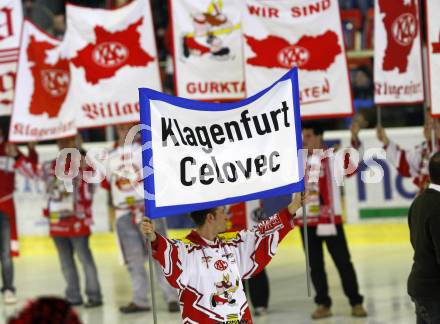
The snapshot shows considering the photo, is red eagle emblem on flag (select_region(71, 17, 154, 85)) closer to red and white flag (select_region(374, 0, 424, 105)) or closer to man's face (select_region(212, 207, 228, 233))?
red and white flag (select_region(374, 0, 424, 105))

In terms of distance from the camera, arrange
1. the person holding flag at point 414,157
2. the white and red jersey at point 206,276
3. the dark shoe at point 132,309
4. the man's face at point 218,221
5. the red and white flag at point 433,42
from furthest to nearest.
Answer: the dark shoe at point 132,309 < the person holding flag at point 414,157 < the red and white flag at point 433,42 < the man's face at point 218,221 < the white and red jersey at point 206,276

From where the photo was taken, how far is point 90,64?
1126 centimetres

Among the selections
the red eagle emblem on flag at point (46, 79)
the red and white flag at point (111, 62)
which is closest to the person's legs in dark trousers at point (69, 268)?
the red eagle emblem on flag at point (46, 79)

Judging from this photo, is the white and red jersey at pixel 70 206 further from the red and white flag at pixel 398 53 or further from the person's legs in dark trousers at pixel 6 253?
the red and white flag at pixel 398 53

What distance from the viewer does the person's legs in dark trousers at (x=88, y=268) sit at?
462 inches

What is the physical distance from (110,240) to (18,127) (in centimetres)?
447

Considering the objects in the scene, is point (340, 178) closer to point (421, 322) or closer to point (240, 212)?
point (240, 212)

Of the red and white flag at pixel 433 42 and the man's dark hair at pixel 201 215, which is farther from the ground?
the red and white flag at pixel 433 42

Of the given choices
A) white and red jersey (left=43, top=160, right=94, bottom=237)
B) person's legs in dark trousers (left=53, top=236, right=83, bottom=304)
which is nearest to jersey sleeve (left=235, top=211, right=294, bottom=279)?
white and red jersey (left=43, top=160, right=94, bottom=237)

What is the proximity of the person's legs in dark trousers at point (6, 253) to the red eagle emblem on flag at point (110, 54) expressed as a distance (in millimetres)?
2161

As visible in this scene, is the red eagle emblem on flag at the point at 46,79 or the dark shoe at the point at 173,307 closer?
the dark shoe at the point at 173,307

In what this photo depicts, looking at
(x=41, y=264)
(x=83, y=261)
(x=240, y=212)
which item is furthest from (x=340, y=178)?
(x=41, y=264)

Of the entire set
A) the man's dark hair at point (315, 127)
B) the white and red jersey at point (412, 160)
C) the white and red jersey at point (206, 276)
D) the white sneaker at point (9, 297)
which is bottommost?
the white sneaker at point (9, 297)

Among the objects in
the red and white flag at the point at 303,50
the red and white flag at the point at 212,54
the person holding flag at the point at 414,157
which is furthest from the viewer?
the red and white flag at the point at 212,54
